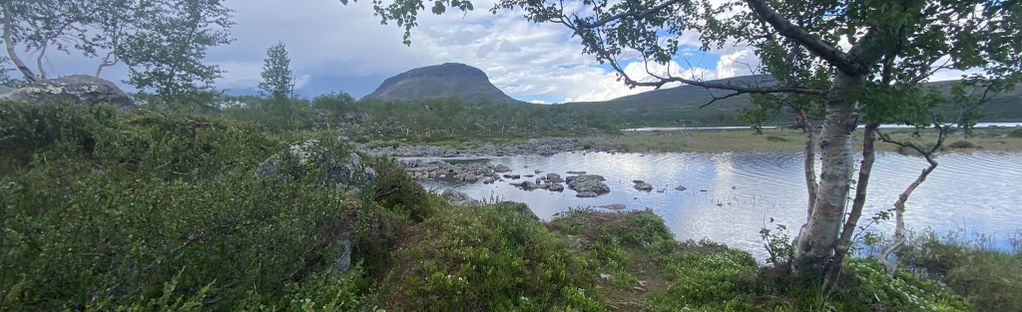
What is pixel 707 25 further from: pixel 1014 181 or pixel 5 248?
pixel 1014 181

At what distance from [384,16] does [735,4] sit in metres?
6.25

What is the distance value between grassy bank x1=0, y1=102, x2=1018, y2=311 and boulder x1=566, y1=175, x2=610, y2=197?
733 inches

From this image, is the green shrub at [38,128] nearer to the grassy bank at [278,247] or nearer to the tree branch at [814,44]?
the grassy bank at [278,247]

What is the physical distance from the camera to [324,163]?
805 centimetres

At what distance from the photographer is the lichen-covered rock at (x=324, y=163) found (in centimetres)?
797

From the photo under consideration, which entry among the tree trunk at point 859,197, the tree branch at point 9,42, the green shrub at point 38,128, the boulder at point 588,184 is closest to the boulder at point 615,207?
the boulder at point 588,184

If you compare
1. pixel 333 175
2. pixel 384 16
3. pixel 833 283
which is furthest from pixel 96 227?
pixel 833 283

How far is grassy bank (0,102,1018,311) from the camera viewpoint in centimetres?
354

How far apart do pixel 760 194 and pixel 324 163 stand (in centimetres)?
2876

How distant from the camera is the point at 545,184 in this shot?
3509 cm

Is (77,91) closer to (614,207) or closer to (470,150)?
(614,207)

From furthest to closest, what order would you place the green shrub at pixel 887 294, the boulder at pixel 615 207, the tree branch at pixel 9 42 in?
the boulder at pixel 615 207 < the tree branch at pixel 9 42 < the green shrub at pixel 887 294

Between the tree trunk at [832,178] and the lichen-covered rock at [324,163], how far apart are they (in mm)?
7373

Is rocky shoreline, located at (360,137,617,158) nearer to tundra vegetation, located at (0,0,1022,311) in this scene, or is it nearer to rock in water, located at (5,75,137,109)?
rock in water, located at (5,75,137,109)
